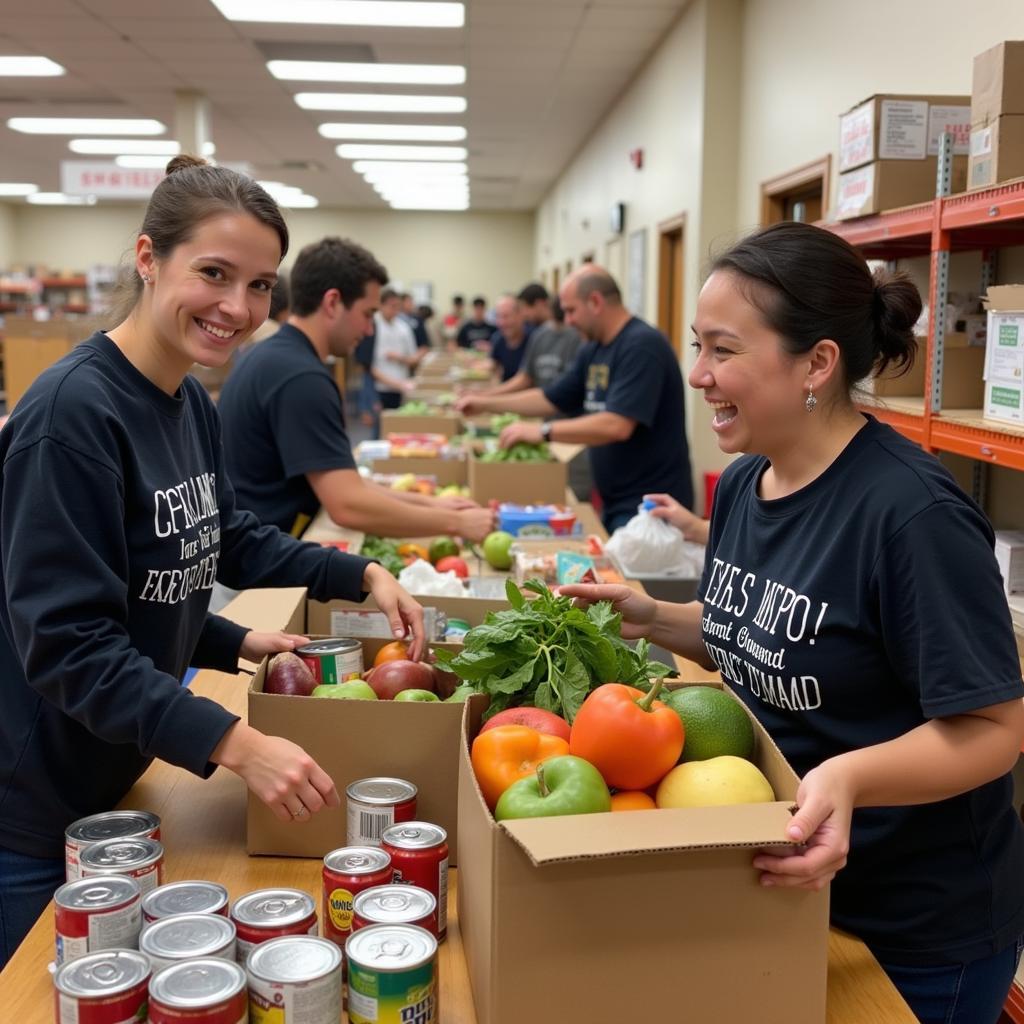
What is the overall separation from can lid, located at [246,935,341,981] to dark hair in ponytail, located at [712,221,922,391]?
98cm

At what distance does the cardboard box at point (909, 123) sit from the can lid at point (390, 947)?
8.81ft

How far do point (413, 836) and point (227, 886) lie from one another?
381 mm

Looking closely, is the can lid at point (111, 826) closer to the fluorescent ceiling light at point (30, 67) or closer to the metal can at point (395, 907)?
the metal can at point (395, 907)

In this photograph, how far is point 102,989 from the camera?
95 cm

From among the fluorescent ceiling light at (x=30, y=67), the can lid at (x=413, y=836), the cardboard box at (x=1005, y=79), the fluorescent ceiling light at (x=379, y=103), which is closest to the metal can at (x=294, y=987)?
the can lid at (x=413, y=836)

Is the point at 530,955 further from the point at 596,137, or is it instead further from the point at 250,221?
the point at 596,137

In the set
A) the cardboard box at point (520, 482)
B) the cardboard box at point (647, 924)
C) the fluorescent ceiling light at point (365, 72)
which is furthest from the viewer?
the fluorescent ceiling light at point (365, 72)

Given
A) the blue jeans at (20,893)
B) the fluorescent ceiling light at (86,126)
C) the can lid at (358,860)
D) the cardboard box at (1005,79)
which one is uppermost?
the fluorescent ceiling light at (86,126)

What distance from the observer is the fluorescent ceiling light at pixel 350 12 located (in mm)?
6316

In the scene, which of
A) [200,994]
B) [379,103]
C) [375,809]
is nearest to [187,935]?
[200,994]

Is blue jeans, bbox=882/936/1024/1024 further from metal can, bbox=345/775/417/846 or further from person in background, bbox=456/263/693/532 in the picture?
person in background, bbox=456/263/693/532

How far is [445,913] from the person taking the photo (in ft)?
4.25

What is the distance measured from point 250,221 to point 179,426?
0.33 metres

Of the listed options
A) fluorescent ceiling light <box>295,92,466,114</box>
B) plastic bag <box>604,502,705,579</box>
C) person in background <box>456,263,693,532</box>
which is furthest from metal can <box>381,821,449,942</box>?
fluorescent ceiling light <box>295,92,466,114</box>
